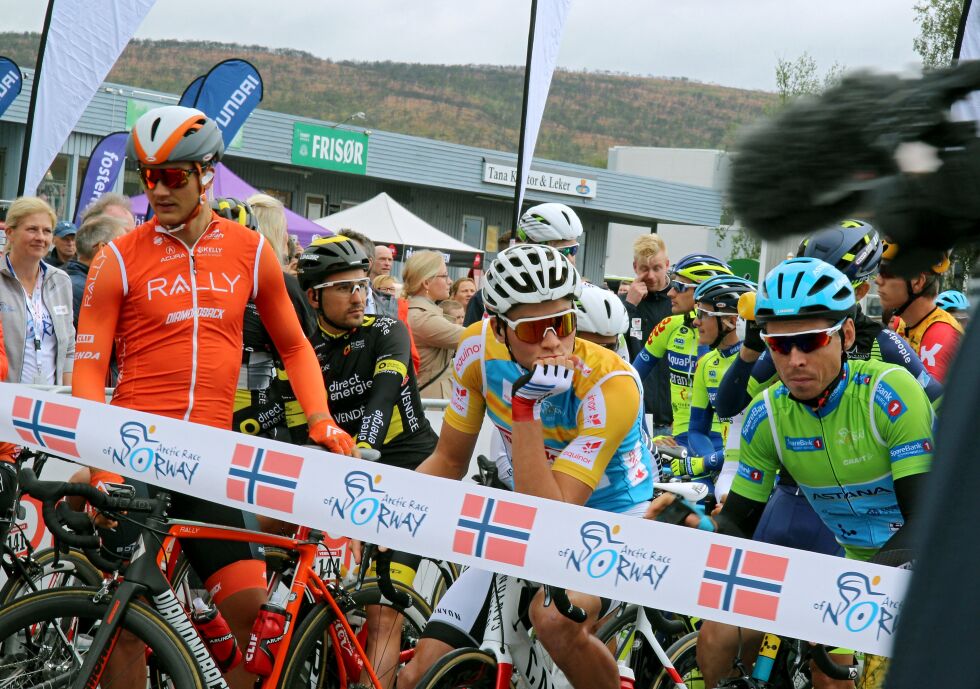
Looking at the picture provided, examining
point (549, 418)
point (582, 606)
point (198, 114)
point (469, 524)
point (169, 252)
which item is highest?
point (198, 114)

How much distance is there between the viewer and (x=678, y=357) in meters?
7.88

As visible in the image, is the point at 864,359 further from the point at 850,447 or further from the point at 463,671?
the point at 463,671

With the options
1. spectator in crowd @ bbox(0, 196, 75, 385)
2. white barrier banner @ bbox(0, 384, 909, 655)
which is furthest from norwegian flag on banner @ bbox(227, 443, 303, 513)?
spectator in crowd @ bbox(0, 196, 75, 385)

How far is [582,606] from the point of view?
4.00 m

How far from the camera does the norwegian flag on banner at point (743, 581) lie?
3.66m

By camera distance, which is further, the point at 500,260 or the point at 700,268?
the point at 700,268

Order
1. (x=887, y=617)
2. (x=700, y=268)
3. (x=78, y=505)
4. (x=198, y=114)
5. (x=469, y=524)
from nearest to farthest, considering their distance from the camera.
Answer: (x=887, y=617) → (x=469, y=524) → (x=198, y=114) → (x=78, y=505) → (x=700, y=268)

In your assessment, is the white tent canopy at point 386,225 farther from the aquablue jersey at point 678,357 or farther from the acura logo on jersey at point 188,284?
the acura logo on jersey at point 188,284

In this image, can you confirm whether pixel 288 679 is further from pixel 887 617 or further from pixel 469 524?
pixel 887 617

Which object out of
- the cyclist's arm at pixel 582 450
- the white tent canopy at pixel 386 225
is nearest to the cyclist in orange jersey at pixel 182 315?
the cyclist's arm at pixel 582 450

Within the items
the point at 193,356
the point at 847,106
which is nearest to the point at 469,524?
the point at 193,356

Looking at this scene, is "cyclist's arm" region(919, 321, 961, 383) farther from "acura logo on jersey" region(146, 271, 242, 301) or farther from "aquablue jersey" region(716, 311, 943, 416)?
"acura logo on jersey" region(146, 271, 242, 301)

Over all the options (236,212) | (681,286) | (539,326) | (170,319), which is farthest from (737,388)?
(170,319)

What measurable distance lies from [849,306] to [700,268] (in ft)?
11.0
